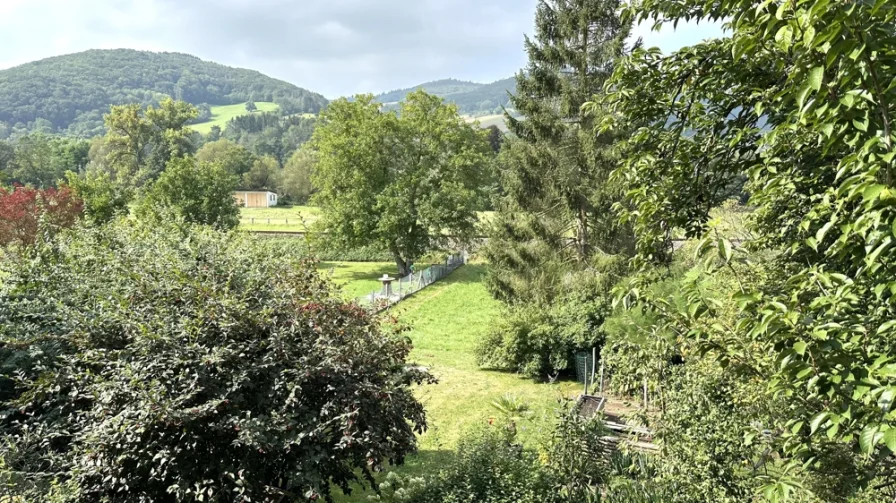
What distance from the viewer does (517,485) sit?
19.1ft

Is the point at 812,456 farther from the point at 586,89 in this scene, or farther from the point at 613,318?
the point at 586,89

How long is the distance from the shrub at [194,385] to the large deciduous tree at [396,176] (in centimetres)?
2118

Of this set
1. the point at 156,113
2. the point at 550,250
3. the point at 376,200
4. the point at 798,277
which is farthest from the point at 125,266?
the point at 156,113

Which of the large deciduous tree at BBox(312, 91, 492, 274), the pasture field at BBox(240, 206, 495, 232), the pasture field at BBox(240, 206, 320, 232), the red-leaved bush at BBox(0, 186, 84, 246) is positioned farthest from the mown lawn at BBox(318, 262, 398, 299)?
the pasture field at BBox(240, 206, 320, 232)

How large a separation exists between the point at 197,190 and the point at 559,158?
2306 centimetres

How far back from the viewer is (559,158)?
15812mm

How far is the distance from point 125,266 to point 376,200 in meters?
22.5

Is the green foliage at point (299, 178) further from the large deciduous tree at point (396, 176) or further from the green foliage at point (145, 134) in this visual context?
the large deciduous tree at point (396, 176)

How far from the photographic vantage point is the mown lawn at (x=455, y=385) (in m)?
9.01

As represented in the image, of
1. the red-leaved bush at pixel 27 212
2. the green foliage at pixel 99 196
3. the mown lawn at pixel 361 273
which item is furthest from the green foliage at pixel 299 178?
the red-leaved bush at pixel 27 212

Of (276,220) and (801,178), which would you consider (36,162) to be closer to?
(276,220)

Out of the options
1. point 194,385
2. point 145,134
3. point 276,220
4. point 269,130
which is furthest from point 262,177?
point 194,385

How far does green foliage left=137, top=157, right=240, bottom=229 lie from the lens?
2856 cm

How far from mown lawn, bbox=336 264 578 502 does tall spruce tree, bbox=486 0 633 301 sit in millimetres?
2649
